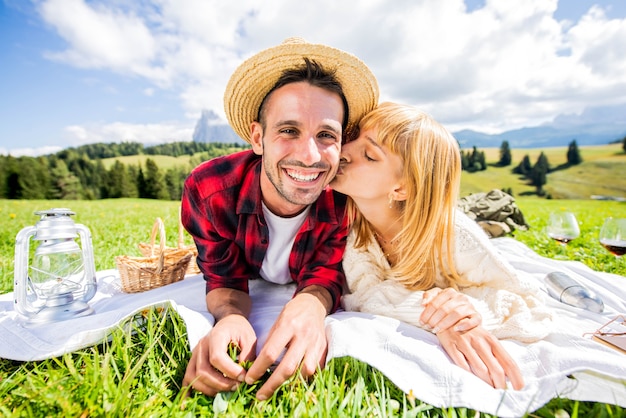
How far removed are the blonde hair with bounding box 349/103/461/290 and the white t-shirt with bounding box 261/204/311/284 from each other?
2.44 ft

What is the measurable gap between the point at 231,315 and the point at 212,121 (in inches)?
6800

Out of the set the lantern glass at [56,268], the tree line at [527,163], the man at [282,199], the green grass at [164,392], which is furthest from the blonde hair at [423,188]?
the tree line at [527,163]

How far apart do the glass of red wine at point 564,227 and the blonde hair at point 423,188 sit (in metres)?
1.71

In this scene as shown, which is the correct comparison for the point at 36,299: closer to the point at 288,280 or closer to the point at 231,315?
the point at 231,315

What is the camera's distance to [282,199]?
8.13 feet

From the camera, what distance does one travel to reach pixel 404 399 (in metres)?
1.49

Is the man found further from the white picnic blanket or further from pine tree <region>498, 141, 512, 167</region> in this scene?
pine tree <region>498, 141, 512, 167</region>

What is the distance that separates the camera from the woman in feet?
7.40

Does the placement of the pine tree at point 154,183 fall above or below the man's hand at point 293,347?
below

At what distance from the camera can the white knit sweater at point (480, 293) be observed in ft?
6.88

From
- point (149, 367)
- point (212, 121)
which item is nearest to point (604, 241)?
point (149, 367)

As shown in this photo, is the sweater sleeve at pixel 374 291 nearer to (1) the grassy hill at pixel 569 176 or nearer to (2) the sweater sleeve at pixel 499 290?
(2) the sweater sleeve at pixel 499 290

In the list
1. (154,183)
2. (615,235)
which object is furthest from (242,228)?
(154,183)

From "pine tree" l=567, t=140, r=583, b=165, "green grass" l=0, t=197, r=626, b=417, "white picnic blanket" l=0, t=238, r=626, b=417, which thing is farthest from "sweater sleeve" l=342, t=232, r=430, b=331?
"pine tree" l=567, t=140, r=583, b=165
